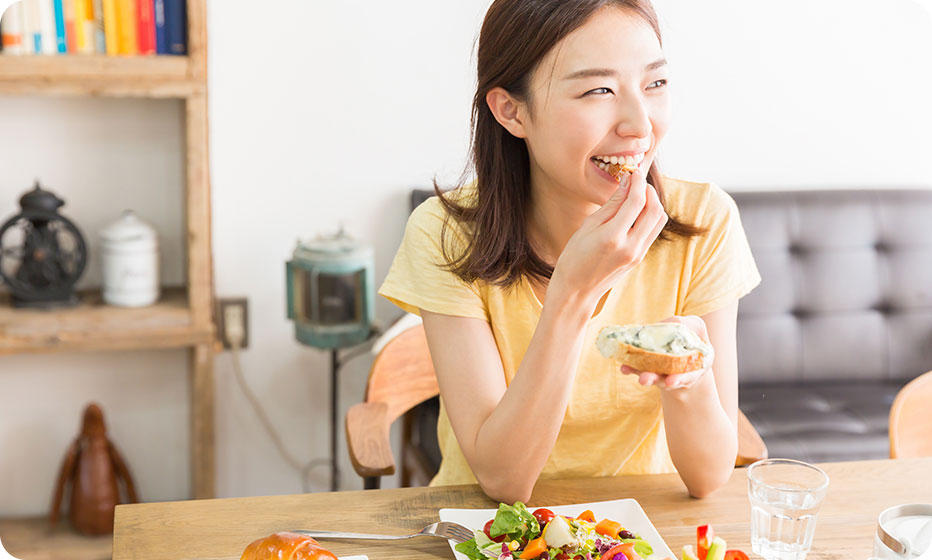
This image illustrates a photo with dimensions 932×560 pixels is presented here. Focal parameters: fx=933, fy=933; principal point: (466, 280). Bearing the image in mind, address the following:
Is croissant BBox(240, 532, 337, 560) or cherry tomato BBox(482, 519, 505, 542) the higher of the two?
croissant BBox(240, 532, 337, 560)

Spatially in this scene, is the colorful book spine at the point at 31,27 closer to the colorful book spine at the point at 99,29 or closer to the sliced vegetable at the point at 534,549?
the colorful book spine at the point at 99,29

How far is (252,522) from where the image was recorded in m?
1.11

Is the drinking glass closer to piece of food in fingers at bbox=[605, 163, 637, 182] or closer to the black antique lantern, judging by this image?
piece of food in fingers at bbox=[605, 163, 637, 182]

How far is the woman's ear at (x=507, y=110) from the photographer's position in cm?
139

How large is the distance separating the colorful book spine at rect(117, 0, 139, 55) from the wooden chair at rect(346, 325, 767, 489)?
3.44ft

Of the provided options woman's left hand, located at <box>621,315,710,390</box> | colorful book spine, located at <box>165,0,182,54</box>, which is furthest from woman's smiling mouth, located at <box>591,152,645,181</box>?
colorful book spine, located at <box>165,0,182,54</box>

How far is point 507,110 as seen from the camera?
1.41 m

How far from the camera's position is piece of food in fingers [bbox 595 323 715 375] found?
3.46 ft

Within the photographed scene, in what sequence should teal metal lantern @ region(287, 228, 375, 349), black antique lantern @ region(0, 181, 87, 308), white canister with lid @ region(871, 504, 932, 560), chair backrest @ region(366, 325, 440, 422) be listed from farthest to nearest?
teal metal lantern @ region(287, 228, 375, 349) → black antique lantern @ region(0, 181, 87, 308) → chair backrest @ region(366, 325, 440, 422) → white canister with lid @ region(871, 504, 932, 560)

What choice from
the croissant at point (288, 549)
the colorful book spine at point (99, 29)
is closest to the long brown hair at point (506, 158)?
the croissant at point (288, 549)

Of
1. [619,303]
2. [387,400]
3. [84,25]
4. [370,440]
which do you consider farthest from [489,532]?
[84,25]

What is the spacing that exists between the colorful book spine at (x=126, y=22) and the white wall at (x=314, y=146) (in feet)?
0.86

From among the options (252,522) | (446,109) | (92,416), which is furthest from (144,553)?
(446,109)

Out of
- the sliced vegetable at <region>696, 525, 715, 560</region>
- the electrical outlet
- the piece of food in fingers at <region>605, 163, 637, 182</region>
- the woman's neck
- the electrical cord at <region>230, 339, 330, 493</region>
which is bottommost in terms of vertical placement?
the electrical cord at <region>230, 339, 330, 493</region>
